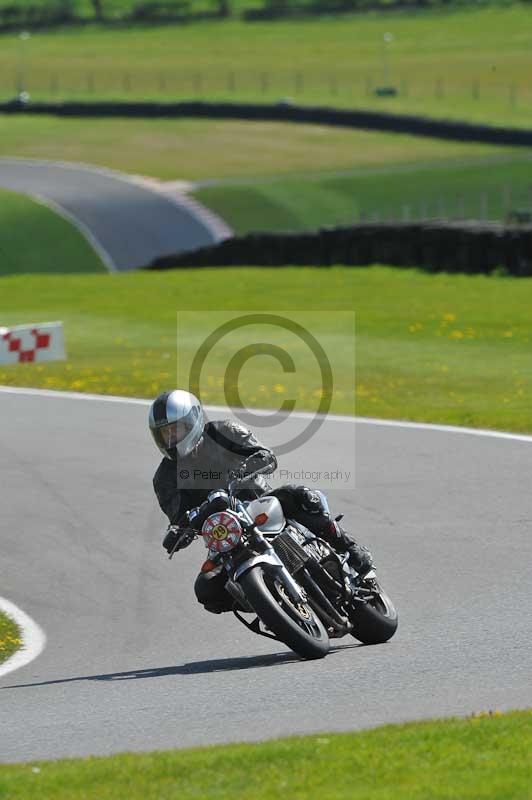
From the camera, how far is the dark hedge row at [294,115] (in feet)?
218

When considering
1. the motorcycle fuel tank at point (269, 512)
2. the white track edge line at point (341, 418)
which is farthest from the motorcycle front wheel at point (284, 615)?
the white track edge line at point (341, 418)

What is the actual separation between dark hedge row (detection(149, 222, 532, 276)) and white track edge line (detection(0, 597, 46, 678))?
738 inches

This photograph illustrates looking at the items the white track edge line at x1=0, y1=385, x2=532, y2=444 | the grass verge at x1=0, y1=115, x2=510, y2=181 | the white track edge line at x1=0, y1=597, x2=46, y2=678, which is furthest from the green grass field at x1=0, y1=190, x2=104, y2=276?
the white track edge line at x1=0, y1=597, x2=46, y2=678

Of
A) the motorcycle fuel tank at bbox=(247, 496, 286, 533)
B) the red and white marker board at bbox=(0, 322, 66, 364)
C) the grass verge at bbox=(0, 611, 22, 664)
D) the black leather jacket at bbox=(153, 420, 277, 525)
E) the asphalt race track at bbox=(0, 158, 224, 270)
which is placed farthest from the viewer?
the asphalt race track at bbox=(0, 158, 224, 270)

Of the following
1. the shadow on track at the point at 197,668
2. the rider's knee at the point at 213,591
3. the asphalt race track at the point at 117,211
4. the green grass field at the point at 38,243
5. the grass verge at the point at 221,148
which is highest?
the rider's knee at the point at 213,591

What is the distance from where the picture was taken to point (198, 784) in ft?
19.6

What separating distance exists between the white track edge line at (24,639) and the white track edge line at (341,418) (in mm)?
6316

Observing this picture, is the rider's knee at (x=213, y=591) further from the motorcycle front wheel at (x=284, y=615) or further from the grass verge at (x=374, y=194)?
the grass verge at (x=374, y=194)

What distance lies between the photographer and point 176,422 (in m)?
8.33

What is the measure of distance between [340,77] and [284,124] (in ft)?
91.4

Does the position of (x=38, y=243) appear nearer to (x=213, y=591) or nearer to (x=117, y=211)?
(x=117, y=211)

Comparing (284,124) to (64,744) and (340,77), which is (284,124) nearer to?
(340,77)

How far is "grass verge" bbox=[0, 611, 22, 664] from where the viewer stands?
9039 mm

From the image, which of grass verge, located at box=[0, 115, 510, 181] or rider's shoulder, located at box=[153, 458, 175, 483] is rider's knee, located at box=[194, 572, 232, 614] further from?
grass verge, located at box=[0, 115, 510, 181]
